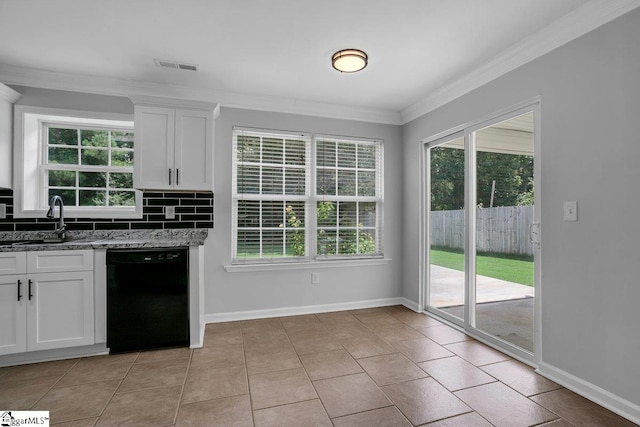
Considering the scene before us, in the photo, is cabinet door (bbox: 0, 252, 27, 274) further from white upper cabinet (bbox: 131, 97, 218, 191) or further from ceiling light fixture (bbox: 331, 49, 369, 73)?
ceiling light fixture (bbox: 331, 49, 369, 73)

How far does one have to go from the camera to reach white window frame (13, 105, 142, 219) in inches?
121

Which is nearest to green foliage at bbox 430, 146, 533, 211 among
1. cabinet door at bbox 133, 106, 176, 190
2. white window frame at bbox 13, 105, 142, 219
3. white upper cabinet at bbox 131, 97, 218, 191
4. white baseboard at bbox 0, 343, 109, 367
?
white upper cabinet at bbox 131, 97, 218, 191

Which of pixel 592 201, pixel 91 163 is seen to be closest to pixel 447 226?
pixel 592 201

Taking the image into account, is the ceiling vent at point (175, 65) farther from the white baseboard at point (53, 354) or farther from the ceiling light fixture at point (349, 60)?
the white baseboard at point (53, 354)

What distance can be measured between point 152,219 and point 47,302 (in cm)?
112

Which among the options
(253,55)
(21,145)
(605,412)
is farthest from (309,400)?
(21,145)

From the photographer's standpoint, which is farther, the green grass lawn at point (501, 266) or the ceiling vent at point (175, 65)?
the ceiling vent at point (175, 65)

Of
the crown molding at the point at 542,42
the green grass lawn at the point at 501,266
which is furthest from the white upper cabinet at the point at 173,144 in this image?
the green grass lawn at the point at 501,266

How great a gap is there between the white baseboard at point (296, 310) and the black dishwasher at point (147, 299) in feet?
2.36

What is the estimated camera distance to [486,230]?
3111mm

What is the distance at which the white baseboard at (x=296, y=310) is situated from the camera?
365 centimetres

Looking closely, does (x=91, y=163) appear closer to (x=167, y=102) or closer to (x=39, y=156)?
(x=39, y=156)

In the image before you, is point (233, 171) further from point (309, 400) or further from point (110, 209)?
point (309, 400)

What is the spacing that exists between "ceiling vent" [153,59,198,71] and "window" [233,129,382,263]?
2.82 feet
